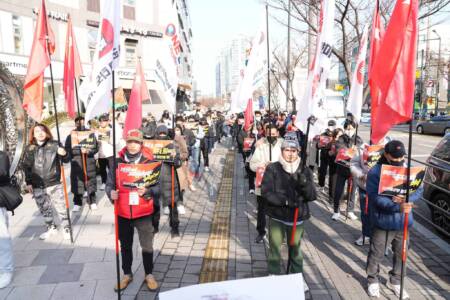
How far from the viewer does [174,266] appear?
4.97 metres

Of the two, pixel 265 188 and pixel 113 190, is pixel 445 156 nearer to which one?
pixel 265 188

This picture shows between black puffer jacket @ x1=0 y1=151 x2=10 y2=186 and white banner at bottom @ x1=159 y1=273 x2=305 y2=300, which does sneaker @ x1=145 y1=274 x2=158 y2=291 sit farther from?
white banner at bottom @ x1=159 y1=273 x2=305 y2=300

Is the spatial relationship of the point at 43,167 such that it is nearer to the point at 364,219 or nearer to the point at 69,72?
the point at 69,72

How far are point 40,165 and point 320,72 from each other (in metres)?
4.32

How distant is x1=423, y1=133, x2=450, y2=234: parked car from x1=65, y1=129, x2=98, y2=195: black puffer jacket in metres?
6.49

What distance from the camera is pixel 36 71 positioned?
5422mm

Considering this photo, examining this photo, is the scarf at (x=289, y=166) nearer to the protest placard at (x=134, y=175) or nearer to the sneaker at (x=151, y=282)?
the protest placard at (x=134, y=175)

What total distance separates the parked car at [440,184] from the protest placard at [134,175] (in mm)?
4716

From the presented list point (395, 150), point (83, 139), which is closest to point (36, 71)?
point (83, 139)

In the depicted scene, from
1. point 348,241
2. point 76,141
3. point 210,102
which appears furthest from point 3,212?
point 210,102

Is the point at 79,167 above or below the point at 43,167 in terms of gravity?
below

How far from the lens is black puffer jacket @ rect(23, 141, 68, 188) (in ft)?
17.9

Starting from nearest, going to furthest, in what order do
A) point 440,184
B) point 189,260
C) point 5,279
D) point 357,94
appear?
point 5,279 < point 189,260 < point 440,184 < point 357,94

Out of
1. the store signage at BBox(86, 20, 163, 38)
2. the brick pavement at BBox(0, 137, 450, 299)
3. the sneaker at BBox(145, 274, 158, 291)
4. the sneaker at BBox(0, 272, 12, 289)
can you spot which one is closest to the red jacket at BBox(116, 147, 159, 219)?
the sneaker at BBox(145, 274, 158, 291)
